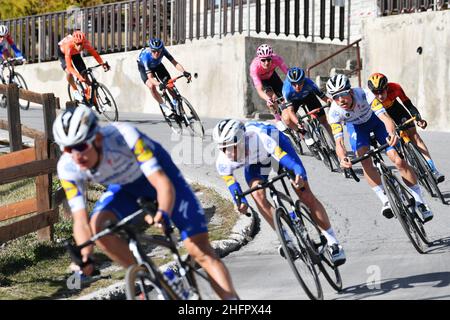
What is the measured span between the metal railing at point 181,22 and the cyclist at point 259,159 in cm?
1362

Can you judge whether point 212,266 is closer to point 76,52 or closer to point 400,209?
point 400,209

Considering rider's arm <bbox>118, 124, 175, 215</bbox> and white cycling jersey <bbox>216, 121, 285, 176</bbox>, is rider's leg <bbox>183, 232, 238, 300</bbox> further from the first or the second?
white cycling jersey <bbox>216, 121, 285, 176</bbox>

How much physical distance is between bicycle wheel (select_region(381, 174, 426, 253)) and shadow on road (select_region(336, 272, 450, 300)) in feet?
2.82

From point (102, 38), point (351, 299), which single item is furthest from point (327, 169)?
point (102, 38)

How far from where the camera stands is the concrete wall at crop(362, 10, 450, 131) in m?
19.8

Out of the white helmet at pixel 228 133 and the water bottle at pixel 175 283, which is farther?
the white helmet at pixel 228 133

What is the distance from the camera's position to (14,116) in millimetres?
14320

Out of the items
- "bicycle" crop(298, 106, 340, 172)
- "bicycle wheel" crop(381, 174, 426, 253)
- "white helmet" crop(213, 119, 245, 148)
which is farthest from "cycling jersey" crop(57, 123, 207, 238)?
"bicycle" crop(298, 106, 340, 172)

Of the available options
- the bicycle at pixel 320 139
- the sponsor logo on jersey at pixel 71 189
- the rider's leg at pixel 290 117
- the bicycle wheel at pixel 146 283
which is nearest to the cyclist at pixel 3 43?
the rider's leg at pixel 290 117

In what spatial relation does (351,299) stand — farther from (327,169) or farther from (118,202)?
(327,169)

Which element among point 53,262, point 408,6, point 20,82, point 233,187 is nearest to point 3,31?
point 20,82

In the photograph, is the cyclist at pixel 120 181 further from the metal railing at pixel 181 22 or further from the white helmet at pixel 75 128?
the metal railing at pixel 181 22

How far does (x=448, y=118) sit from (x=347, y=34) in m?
5.81

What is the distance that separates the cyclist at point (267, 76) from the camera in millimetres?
16141
